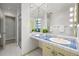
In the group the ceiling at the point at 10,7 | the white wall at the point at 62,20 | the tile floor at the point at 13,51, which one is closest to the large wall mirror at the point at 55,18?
the white wall at the point at 62,20

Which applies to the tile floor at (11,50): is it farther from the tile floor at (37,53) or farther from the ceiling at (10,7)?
the ceiling at (10,7)

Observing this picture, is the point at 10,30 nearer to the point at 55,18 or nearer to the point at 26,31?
the point at 26,31

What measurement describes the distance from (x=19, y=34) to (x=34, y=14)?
37 centimetres

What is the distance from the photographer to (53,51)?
4.98ft

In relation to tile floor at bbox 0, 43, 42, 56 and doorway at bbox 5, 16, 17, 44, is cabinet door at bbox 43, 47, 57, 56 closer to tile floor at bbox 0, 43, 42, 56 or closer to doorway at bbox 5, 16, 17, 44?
tile floor at bbox 0, 43, 42, 56

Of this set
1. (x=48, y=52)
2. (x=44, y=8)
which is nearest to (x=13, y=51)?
(x=48, y=52)

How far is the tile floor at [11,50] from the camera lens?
157cm

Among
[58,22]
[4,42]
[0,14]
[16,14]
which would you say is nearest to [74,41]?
[58,22]

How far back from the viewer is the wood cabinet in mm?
1430

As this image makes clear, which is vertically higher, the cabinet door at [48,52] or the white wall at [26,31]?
the white wall at [26,31]

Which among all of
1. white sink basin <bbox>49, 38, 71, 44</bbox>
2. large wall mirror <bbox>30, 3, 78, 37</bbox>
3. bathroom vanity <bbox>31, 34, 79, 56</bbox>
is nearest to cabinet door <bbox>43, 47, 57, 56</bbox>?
bathroom vanity <bbox>31, 34, 79, 56</bbox>

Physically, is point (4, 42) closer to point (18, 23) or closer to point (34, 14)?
point (18, 23)

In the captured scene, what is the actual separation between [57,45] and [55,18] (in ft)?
1.28

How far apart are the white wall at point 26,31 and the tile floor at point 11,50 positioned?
0.09m
